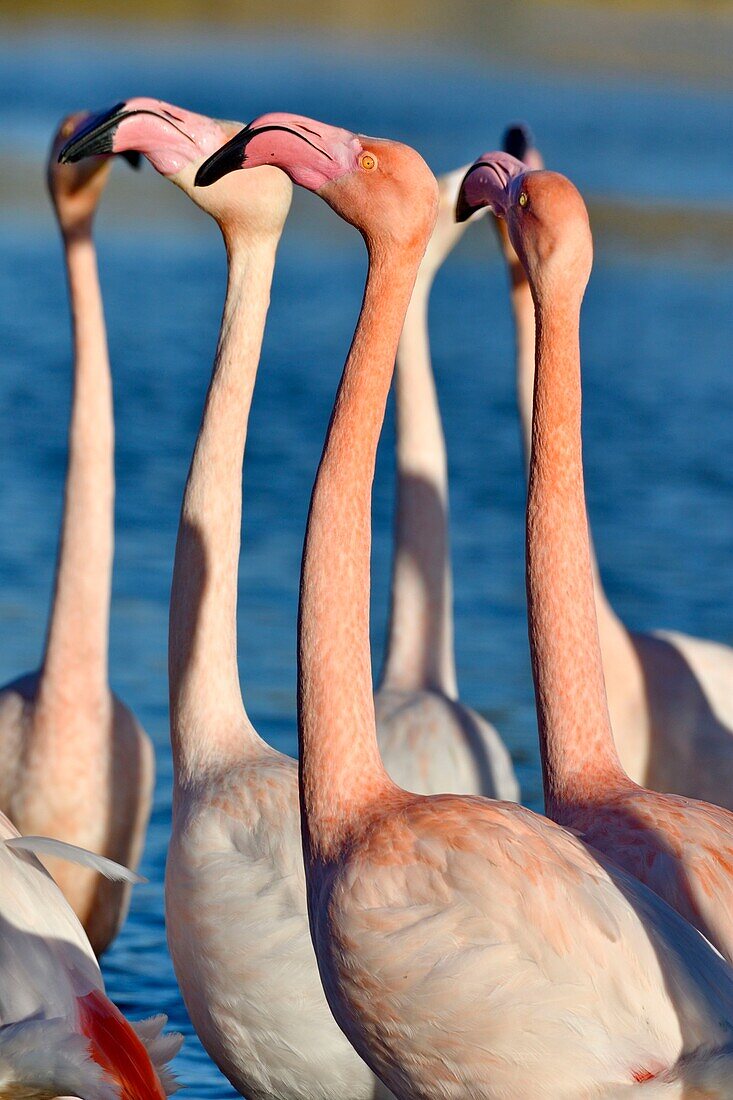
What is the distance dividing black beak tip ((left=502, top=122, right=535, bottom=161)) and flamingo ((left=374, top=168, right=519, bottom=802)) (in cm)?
21

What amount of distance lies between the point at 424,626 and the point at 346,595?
7.76ft

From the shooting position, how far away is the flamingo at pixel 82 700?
5344mm

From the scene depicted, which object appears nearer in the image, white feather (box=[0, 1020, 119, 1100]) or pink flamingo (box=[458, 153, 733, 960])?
white feather (box=[0, 1020, 119, 1100])

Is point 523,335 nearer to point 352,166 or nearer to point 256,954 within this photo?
point 352,166

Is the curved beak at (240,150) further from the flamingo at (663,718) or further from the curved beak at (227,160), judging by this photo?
the flamingo at (663,718)

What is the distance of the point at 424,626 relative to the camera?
234 inches

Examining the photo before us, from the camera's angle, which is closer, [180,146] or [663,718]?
[180,146]

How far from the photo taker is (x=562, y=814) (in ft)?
13.3

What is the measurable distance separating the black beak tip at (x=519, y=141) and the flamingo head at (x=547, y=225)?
5.70 ft

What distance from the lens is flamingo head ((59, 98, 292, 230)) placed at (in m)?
4.45

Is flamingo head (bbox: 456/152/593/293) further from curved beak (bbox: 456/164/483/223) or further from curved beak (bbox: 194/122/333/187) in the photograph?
curved beak (bbox: 194/122/333/187)

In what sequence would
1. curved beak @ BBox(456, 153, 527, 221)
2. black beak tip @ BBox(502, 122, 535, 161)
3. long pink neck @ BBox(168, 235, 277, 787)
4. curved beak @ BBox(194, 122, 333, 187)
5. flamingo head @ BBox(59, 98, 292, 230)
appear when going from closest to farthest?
curved beak @ BBox(194, 122, 333, 187), curved beak @ BBox(456, 153, 527, 221), flamingo head @ BBox(59, 98, 292, 230), long pink neck @ BBox(168, 235, 277, 787), black beak tip @ BBox(502, 122, 535, 161)

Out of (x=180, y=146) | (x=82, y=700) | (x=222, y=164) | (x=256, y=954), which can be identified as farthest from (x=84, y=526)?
(x=222, y=164)

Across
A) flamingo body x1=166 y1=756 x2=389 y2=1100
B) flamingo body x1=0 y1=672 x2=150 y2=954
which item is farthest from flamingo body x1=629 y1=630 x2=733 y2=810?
flamingo body x1=166 y1=756 x2=389 y2=1100
